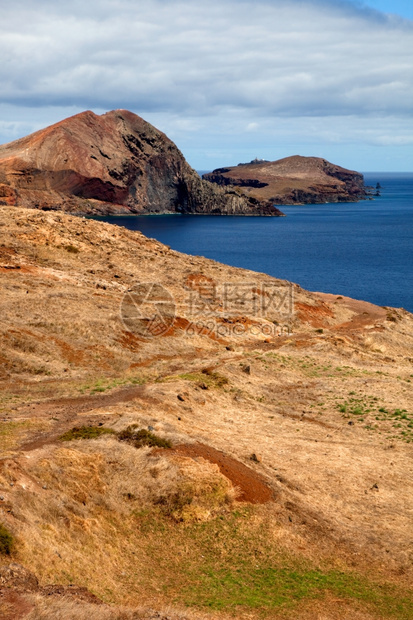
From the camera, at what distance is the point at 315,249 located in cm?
14112

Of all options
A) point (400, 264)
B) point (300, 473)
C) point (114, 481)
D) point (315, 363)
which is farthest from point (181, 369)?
point (400, 264)

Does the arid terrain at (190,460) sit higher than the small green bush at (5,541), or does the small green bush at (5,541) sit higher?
the small green bush at (5,541)

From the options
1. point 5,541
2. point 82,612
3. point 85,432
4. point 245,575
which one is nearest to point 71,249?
point 85,432

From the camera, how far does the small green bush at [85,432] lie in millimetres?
22453

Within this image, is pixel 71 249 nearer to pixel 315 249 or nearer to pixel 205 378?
pixel 205 378

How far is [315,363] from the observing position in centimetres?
4094

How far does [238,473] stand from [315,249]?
12274 cm

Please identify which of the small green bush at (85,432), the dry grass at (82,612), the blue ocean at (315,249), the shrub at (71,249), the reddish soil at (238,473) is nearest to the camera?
the dry grass at (82,612)

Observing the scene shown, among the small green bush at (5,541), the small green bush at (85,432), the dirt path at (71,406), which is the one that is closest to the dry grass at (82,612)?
the small green bush at (5,541)

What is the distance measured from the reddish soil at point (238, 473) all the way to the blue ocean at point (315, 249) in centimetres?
6770

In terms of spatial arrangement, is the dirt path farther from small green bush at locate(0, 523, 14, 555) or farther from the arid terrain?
small green bush at locate(0, 523, 14, 555)

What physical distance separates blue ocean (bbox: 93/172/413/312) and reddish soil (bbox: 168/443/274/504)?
6770cm

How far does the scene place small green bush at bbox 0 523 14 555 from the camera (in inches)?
564

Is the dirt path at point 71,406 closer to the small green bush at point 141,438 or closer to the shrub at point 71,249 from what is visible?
the small green bush at point 141,438
